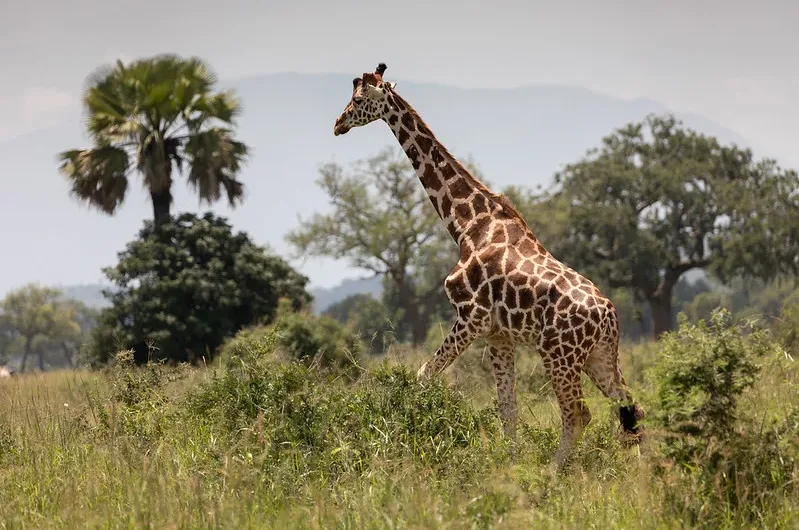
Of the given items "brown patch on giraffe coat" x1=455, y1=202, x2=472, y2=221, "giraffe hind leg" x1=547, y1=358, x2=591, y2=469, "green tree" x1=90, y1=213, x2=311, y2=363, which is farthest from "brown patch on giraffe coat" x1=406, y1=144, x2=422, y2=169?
"green tree" x1=90, y1=213, x2=311, y2=363

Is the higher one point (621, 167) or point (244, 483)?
point (621, 167)

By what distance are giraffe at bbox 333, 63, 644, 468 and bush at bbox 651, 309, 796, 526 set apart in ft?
4.74

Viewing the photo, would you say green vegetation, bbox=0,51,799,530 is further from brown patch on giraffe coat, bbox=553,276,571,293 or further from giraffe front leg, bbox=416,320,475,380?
brown patch on giraffe coat, bbox=553,276,571,293

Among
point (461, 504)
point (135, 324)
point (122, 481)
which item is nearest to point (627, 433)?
point (461, 504)

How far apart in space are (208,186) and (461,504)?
24.9 metres

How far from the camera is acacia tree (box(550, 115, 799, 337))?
48.1m

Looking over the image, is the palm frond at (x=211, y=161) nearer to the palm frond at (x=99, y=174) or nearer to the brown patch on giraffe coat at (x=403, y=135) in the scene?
the palm frond at (x=99, y=174)

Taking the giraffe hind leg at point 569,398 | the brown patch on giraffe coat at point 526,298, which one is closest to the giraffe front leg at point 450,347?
the brown patch on giraffe coat at point 526,298

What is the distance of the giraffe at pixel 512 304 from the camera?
8547 mm

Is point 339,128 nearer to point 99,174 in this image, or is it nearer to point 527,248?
point 527,248

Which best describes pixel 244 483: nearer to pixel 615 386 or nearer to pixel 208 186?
pixel 615 386

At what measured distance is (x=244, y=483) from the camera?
22.5 feet

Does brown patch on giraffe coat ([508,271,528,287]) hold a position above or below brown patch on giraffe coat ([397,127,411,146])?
below

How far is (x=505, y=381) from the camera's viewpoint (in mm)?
9141
